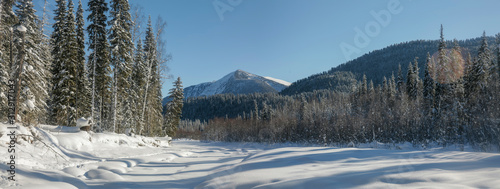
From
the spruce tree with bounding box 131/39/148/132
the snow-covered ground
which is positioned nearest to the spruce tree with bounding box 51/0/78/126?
the spruce tree with bounding box 131/39/148/132

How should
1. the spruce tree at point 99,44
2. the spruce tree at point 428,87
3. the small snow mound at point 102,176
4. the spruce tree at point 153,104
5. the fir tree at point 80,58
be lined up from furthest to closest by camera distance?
the spruce tree at point 428,87
the spruce tree at point 153,104
the fir tree at point 80,58
the spruce tree at point 99,44
the small snow mound at point 102,176

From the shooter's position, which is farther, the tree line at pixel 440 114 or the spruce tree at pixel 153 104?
the spruce tree at pixel 153 104

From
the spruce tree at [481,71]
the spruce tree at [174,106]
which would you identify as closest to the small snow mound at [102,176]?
the spruce tree at [174,106]

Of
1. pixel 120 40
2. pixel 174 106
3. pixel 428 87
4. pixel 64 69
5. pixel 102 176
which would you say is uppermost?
pixel 120 40

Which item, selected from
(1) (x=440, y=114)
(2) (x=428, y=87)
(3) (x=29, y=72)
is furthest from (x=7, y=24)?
(2) (x=428, y=87)

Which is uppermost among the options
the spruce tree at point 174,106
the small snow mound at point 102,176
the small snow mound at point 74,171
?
the spruce tree at point 174,106

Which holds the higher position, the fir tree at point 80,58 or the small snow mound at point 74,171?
the fir tree at point 80,58

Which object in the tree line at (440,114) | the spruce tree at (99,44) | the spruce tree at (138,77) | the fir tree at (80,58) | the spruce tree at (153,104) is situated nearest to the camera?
the spruce tree at (99,44)

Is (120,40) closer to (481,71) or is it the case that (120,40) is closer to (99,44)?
(99,44)

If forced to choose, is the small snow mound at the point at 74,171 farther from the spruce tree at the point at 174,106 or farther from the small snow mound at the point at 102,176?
the spruce tree at the point at 174,106

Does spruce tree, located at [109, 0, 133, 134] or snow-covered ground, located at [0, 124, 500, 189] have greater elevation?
spruce tree, located at [109, 0, 133, 134]

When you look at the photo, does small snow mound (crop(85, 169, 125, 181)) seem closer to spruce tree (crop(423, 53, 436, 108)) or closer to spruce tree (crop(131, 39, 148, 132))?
spruce tree (crop(131, 39, 148, 132))

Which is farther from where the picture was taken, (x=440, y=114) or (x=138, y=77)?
(x=440, y=114)

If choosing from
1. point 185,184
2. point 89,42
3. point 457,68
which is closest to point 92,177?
point 185,184
